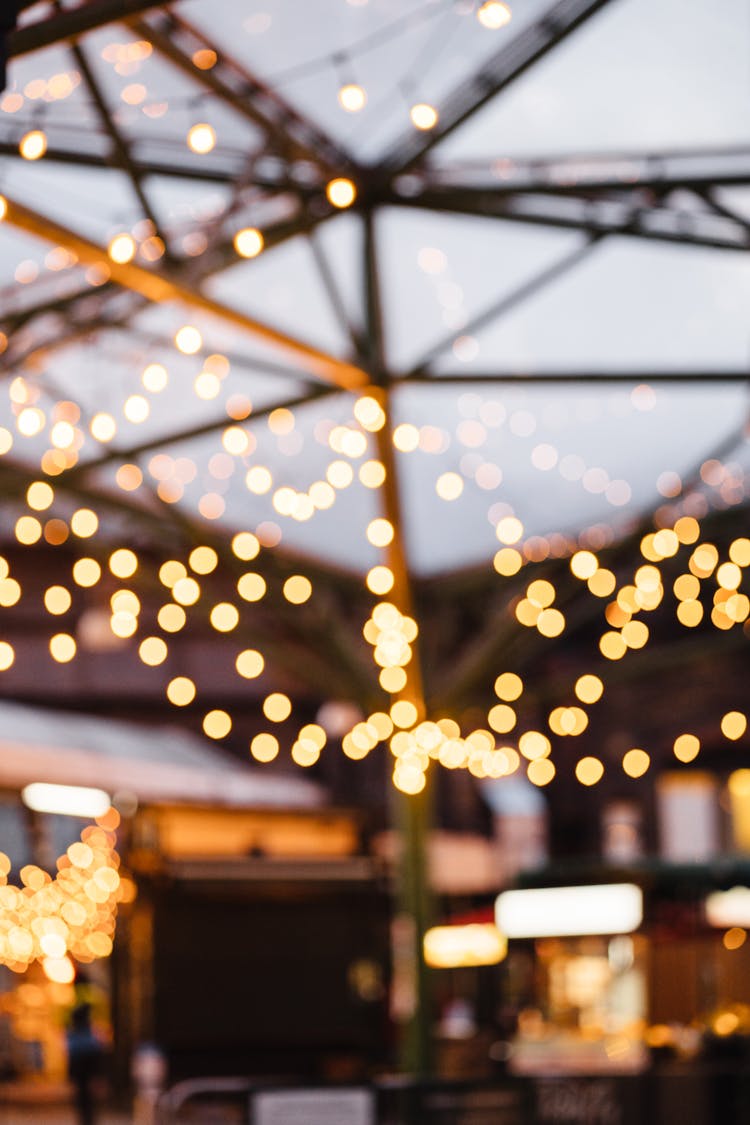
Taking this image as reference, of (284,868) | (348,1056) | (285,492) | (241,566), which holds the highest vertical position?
(285,492)

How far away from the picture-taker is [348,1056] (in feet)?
41.6

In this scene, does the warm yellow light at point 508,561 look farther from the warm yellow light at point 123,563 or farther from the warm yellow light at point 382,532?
the warm yellow light at point 123,563

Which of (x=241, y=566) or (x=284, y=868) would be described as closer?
(x=241, y=566)

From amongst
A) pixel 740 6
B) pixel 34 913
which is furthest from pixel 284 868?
pixel 740 6

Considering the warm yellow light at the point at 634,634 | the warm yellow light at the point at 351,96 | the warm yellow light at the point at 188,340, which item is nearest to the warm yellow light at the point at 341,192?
the warm yellow light at the point at 351,96

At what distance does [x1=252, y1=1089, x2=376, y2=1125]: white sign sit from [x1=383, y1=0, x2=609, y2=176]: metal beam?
4025 millimetres

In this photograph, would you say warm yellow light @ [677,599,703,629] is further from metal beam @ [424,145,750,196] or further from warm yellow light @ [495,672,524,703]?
metal beam @ [424,145,750,196]

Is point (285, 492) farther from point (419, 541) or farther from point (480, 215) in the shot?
point (480, 215)

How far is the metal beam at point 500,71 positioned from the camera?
635 cm

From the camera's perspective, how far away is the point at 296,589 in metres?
9.91

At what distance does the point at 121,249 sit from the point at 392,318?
2.40 meters

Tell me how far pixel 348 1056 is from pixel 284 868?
1.51 meters

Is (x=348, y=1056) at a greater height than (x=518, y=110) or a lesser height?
lesser

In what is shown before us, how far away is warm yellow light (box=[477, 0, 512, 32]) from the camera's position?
6117mm
